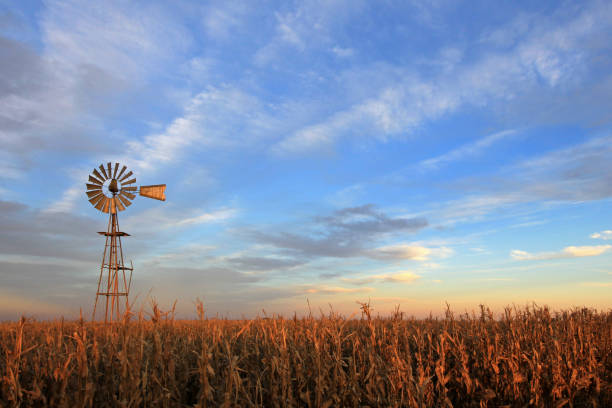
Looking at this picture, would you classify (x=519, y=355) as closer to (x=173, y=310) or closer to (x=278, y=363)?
(x=278, y=363)

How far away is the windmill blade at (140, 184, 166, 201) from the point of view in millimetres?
26078

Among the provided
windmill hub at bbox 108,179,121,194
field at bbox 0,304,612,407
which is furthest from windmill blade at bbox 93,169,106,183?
field at bbox 0,304,612,407

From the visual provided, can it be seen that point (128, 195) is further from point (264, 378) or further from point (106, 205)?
point (264, 378)

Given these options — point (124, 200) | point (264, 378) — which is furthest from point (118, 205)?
point (264, 378)

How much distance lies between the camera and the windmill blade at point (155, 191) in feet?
85.6

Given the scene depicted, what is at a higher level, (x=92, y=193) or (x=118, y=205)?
(x=92, y=193)

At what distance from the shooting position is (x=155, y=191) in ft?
86.7

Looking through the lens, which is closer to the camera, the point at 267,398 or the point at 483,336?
the point at 267,398

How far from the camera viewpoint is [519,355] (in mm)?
8000

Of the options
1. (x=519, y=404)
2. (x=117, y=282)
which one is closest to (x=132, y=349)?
(x=519, y=404)

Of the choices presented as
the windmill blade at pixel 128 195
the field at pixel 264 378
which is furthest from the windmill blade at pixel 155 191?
the field at pixel 264 378

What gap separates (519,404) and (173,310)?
588cm

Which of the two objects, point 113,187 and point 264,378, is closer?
point 264,378

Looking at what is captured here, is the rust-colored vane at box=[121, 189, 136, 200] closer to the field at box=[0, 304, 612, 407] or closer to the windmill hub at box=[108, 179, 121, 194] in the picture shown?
the windmill hub at box=[108, 179, 121, 194]
